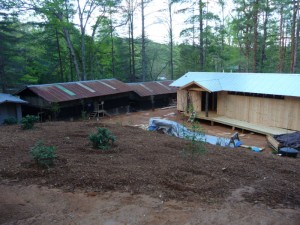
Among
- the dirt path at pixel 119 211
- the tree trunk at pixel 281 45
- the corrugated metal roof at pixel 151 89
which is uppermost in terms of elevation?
the tree trunk at pixel 281 45

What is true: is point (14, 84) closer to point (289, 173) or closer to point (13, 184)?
point (13, 184)

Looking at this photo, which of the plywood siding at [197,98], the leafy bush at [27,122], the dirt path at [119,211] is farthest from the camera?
the plywood siding at [197,98]

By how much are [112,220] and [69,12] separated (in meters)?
24.9

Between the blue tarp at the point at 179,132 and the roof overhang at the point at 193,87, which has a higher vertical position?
the roof overhang at the point at 193,87

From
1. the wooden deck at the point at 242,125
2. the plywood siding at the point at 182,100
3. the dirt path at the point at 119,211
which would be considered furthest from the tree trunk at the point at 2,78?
the dirt path at the point at 119,211

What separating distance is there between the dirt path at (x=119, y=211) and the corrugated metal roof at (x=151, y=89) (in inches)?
788

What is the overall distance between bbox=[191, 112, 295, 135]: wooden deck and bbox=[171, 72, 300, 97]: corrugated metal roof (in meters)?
2.12

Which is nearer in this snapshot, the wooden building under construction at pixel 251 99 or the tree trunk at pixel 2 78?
the wooden building under construction at pixel 251 99

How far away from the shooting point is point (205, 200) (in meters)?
4.89

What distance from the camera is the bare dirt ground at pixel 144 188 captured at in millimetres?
4320

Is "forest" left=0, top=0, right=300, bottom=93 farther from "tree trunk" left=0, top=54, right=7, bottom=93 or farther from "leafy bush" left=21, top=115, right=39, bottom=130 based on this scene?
"leafy bush" left=21, top=115, right=39, bottom=130

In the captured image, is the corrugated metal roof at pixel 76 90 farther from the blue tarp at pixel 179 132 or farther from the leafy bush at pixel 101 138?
the leafy bush at pixel 101 138

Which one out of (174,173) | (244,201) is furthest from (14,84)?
(244,201)

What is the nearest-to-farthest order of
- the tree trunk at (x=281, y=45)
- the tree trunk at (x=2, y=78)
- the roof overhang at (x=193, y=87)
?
the roof overhang at (x=193, y=87)
the tree trunk at (x=2, y=78)
the tree trunk at (x=281, y=45)
